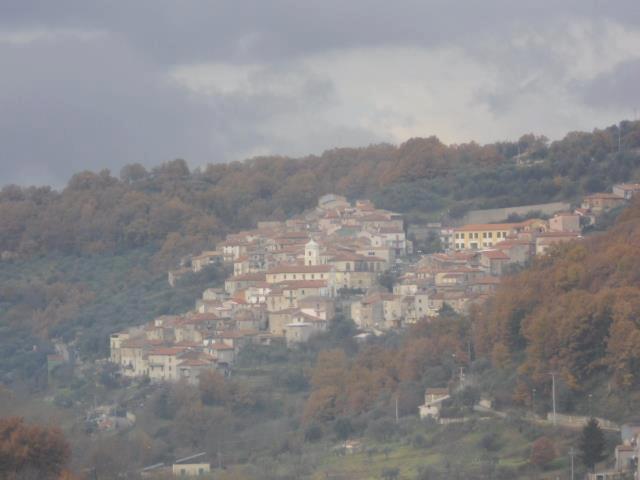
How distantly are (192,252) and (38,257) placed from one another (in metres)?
11.3

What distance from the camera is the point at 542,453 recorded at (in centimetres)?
4806

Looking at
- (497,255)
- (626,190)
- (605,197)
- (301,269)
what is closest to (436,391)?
(497,255)

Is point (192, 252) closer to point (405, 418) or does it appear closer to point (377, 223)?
point (377, 223)

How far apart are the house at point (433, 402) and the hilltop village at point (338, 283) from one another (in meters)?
9.21

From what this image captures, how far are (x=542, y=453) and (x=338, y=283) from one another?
2874 centimetres

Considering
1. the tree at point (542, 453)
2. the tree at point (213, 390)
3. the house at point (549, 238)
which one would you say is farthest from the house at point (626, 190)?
the tree at point (542, 453)

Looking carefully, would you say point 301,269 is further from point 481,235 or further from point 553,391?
point 553,391

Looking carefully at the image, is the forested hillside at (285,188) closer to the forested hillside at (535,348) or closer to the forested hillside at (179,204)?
the forested hillside at (179,204)

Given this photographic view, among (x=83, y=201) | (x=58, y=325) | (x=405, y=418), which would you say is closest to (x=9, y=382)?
(x=58, y=325)

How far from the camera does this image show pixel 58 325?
276 ft

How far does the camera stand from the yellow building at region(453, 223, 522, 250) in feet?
260

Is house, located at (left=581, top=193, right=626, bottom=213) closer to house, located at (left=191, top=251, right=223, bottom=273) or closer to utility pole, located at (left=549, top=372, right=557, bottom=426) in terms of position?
house, located at (left=191, top=251, right=223, bottom=273)

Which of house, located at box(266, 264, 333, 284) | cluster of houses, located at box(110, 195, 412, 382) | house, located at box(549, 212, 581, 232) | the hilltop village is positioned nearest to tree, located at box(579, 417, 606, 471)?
the hilltop village

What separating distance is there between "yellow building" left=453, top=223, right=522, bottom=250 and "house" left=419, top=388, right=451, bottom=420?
69.5 feet
